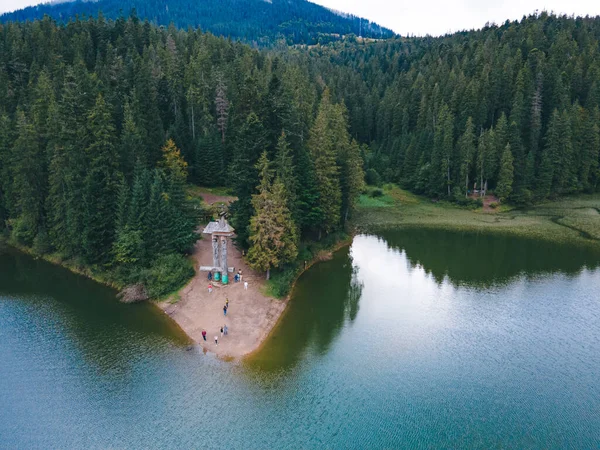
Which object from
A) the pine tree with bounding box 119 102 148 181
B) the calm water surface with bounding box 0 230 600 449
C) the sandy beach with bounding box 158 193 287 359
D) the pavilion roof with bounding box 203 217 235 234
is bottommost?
the calm water surface with bounding box 0 230 600 449

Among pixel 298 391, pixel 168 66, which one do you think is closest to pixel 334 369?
pixel 298 391

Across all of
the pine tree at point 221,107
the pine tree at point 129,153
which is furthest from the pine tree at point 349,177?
the pine tree at point 221,107

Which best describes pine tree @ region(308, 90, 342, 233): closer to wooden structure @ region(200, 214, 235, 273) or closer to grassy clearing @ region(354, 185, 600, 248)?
wooden structure @ region(200, 214, 235, 273)

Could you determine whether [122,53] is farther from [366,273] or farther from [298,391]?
[298,391]

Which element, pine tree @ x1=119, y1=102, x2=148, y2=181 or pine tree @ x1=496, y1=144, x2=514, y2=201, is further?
pine tree @ x1=496, y1=144, x2=514, y2=201

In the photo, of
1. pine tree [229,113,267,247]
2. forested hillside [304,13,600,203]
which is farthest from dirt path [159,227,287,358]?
forested hillside [304,13,600,203]

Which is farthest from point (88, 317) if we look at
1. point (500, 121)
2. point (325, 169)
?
point (500, 121)
